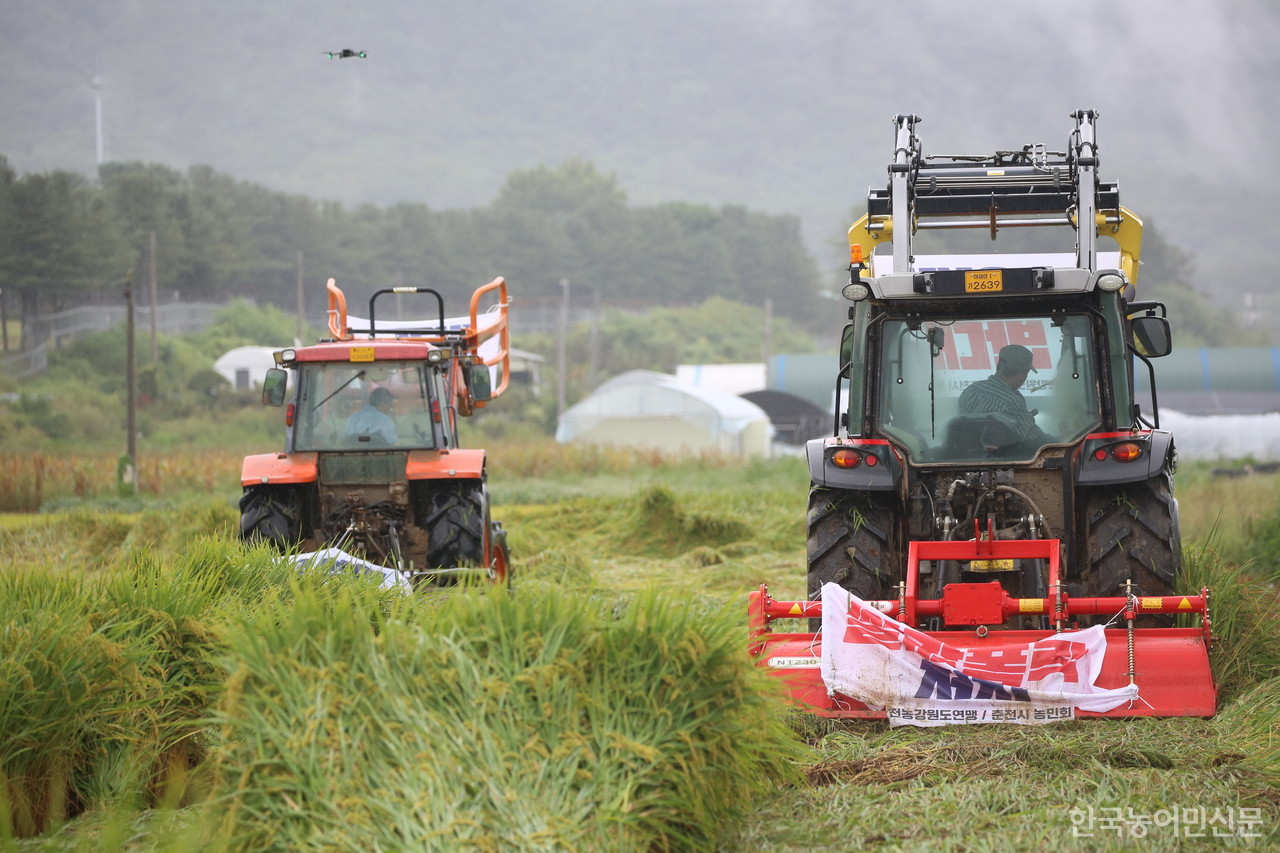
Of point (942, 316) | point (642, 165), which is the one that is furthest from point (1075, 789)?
point (642, 165)

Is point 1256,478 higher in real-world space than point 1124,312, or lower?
lower

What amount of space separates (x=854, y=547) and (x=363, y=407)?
4287 mm

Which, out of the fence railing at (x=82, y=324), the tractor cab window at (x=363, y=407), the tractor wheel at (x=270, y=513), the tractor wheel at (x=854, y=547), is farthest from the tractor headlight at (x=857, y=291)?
the fence railing at (x=82, y=324)

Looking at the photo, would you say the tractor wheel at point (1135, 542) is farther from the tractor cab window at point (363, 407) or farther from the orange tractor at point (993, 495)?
the tractor cab window at point (363, 407)

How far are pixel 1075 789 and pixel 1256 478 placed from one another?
55.1 feet

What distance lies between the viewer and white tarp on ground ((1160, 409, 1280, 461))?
34.7 meters

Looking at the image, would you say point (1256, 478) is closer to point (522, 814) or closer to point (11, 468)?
point (522, 814)

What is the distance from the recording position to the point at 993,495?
677cm

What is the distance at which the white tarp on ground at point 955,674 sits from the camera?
5805mm

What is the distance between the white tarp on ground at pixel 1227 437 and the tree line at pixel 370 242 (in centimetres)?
2515

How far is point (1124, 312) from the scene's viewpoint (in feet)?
22.9

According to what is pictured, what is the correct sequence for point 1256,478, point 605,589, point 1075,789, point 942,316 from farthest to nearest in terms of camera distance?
point 1256,478 → point 605,589 → point 942,316 → point 1075,789

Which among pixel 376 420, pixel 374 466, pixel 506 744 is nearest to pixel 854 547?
pixel 506 744

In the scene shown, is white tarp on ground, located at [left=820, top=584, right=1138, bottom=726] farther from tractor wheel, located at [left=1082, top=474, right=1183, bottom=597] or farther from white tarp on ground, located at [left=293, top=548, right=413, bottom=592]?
white tarp on ground, located at [left=293, top=548, right=413, bottom=592]
